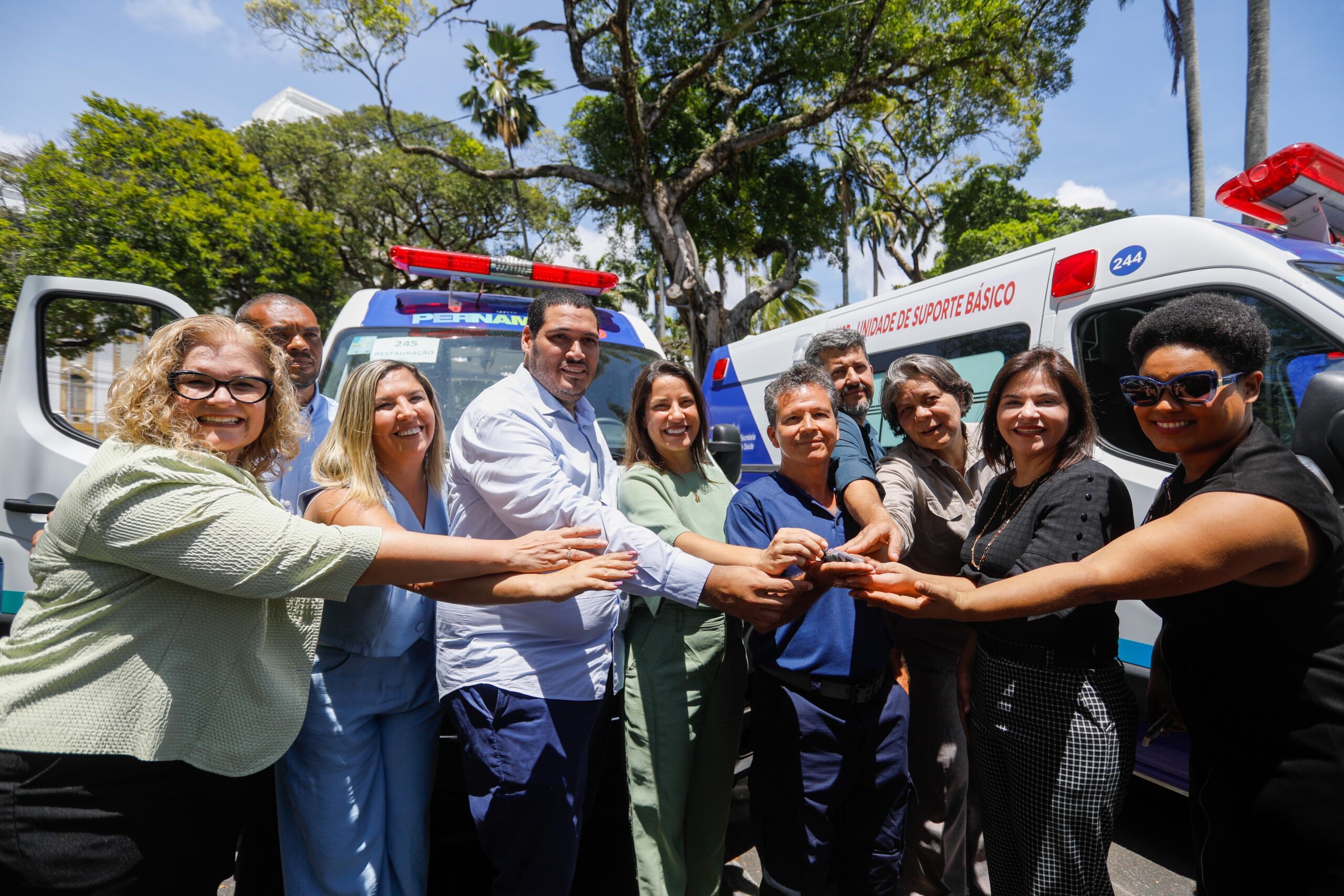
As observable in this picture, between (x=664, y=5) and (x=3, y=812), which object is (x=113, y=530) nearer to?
(x=3, y=812)

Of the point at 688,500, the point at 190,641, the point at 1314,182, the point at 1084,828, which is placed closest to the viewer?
the point at 190,641

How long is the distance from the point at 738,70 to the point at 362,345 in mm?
13164

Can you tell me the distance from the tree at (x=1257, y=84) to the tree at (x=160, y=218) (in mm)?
16910

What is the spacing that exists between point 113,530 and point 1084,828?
2.25 meters

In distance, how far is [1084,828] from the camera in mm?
1760

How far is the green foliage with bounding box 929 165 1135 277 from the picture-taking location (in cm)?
1984

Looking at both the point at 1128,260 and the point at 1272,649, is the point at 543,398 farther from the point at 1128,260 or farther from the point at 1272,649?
the point at 1128,260

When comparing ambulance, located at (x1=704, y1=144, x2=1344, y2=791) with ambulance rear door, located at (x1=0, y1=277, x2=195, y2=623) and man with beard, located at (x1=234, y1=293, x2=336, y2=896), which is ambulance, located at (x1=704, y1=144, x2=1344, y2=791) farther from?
ambulance rear door, located at (x1=0, y1=277, x2=195, y2=623)

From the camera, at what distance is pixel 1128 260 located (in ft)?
10.5

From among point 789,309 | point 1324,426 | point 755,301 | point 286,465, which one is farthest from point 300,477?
point 789,309

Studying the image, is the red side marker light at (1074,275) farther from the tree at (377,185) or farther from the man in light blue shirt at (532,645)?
the tree at (377,185)

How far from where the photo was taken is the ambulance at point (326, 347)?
3000 millimetres

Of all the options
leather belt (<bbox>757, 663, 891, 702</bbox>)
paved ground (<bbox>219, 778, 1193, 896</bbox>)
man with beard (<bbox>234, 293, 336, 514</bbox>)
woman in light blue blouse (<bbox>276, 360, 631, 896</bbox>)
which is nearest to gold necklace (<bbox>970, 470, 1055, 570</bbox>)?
leather belt (<bbox>757, 663, 891, 702</bbox>)

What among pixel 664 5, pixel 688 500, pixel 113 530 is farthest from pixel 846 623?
pixel 664 5
